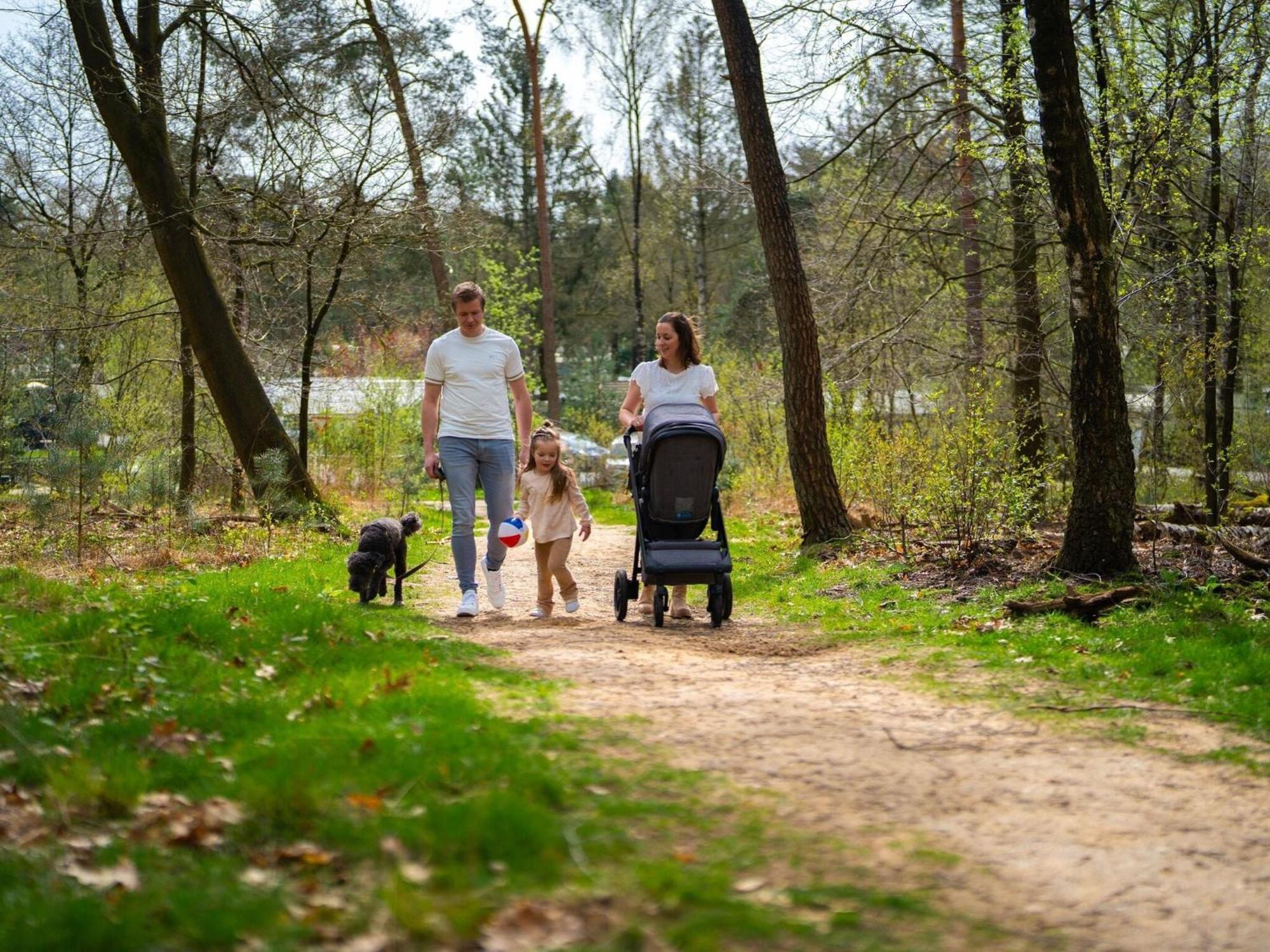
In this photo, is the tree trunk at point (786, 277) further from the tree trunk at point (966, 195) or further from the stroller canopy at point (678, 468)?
the stroller canopy at point (678, 468)

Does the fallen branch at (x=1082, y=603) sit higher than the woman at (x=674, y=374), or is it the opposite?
the woman at (x=674, y=374)

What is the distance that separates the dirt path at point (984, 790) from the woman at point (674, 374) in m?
2.11

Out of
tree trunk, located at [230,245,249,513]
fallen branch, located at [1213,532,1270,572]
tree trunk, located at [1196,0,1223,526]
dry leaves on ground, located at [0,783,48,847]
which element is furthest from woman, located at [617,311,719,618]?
tree trunk, located at [230,245,249,513]

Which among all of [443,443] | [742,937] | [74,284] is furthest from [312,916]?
[74,284]

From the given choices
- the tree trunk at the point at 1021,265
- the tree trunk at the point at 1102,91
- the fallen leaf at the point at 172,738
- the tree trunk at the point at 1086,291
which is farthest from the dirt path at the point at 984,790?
the tree trunk at the point at 1102,91

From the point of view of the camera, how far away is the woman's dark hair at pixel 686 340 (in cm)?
816

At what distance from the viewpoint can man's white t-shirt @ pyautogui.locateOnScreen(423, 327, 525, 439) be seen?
805cm

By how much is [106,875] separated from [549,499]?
16.5ft

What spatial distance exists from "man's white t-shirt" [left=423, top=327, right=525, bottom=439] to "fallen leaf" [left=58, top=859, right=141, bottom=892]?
479 cm

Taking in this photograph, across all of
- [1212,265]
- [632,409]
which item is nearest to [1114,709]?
[632,409]

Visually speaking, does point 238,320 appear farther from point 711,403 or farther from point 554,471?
point 711,403

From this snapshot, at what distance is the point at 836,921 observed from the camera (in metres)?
3.16

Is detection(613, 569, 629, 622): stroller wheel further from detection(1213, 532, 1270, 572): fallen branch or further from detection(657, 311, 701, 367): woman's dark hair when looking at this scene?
detection(1213, 532, 1270, 572): fallen branch

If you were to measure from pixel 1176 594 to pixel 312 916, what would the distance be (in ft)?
20.5
